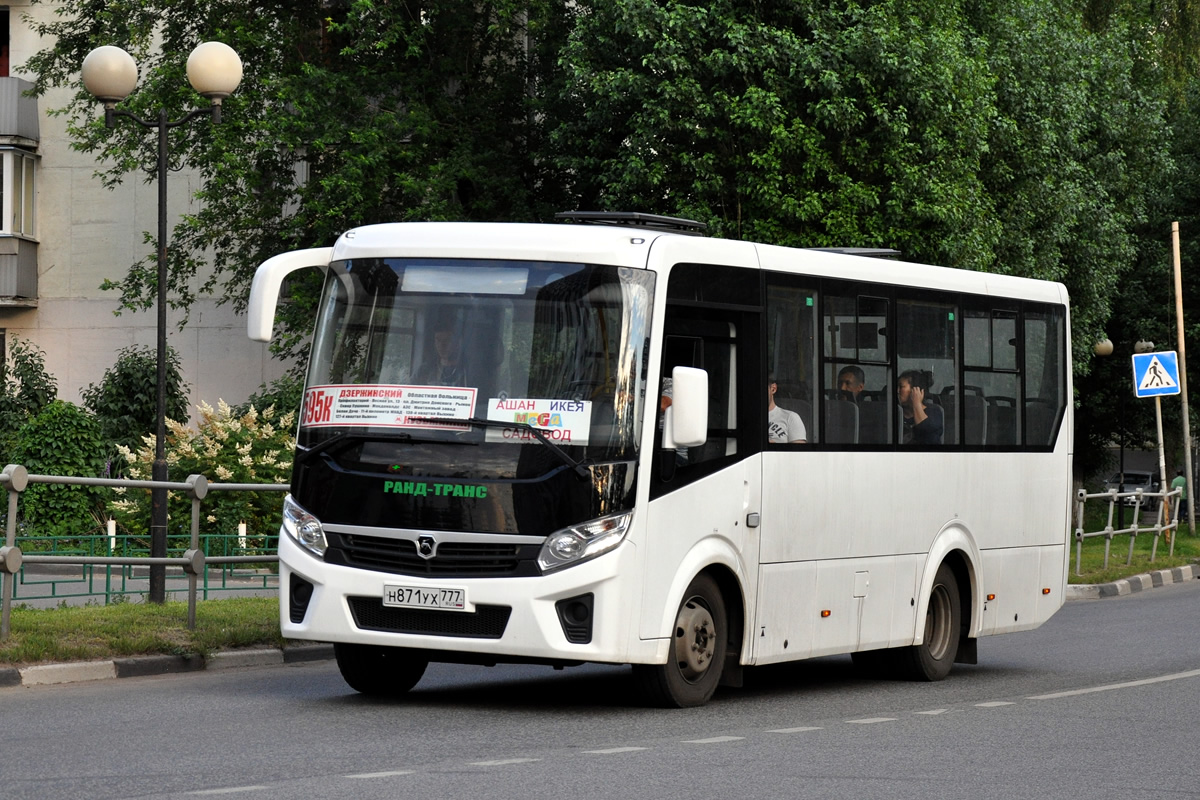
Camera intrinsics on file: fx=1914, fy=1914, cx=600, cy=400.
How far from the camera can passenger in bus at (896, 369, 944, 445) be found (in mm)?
13273

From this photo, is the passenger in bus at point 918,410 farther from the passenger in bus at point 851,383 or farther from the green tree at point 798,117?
the green tree at point 798,117

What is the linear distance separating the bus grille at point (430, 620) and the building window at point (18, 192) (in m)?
28.5

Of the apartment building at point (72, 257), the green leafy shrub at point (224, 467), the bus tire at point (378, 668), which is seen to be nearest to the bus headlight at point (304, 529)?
the bus tire at point (378, 668)

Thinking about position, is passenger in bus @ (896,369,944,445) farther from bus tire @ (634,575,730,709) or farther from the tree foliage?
the tree foliage

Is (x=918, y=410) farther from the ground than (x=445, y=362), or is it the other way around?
(x=445, y=362)

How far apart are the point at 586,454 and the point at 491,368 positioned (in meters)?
0.72

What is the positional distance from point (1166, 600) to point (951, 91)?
8.39m

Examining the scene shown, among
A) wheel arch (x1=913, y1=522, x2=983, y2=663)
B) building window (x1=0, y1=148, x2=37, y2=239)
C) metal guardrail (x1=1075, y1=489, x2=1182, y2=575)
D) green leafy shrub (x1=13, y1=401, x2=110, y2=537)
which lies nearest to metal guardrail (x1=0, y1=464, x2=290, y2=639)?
wheel arch (x1=913, y1=522, x2=983, y2=663)

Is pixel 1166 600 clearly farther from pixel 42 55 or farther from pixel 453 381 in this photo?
pixel 42 55

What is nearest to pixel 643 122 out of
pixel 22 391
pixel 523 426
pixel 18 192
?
pixel 22 391

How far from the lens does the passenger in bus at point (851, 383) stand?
12.6 meters

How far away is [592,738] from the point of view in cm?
960

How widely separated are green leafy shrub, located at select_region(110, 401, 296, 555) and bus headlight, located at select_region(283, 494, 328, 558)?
1053 cm

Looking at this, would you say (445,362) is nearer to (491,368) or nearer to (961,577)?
(491,368)
